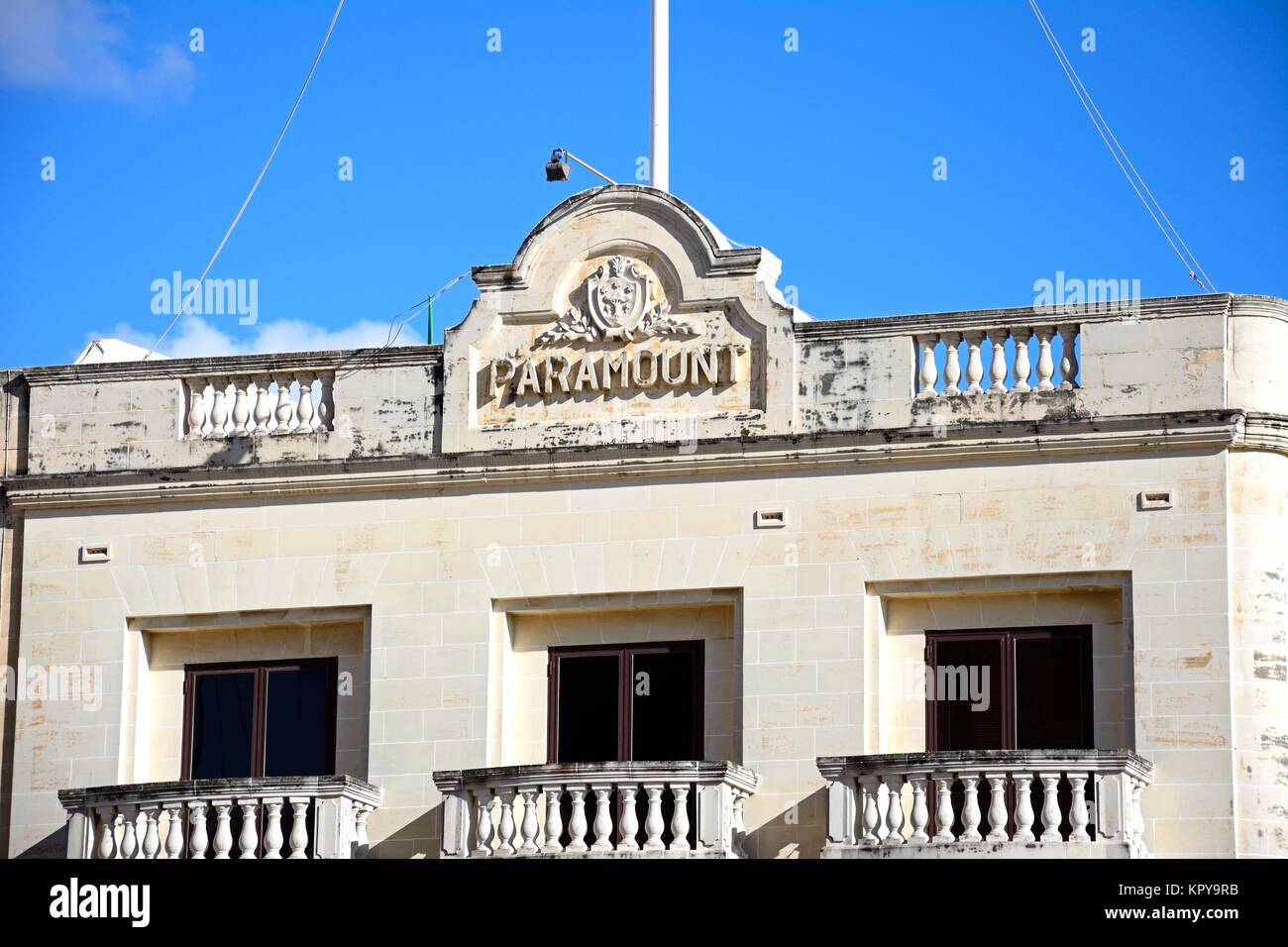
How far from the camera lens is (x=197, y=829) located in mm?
31453

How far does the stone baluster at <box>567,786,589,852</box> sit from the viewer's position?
30.4 m

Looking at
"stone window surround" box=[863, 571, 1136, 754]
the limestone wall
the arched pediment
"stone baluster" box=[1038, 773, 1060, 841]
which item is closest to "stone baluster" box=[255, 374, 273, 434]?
the limestone wall

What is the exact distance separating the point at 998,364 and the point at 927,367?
0.77m

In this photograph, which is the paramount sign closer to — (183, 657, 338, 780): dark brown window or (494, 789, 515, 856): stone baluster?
(183, 657, 338, 780): dark brown window

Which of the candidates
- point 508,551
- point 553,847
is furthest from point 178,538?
point 553,847

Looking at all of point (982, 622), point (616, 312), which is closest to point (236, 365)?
point (616, 312)

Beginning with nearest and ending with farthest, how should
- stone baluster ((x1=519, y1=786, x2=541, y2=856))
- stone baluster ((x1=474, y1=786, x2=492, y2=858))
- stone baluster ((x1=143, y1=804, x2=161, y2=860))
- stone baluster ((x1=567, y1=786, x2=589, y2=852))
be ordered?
stone baluster ((x1=567, y1=786, x2=589, y2=852)) → stone baluster ((x1=519, y1=786, x2=541, y2=856)) → stone baluster ((x1=474, y1=786, x2=492, y2=858)) → stone baluster ((x1=143, y1=804, x2=161, y2=860))

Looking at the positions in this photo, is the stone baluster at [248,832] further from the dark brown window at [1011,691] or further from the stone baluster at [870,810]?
the dark brown window at [1011,691]

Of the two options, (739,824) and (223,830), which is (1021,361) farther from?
(223,830)

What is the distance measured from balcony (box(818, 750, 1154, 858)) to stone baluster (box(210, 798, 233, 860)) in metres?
6.29

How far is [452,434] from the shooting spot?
3338 cm

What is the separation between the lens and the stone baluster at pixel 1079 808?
29.3 metres

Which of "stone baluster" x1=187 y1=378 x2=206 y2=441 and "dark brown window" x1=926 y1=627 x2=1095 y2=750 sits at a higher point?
"stone baluster" x1=187 y1=378 x2=206 y2=441
